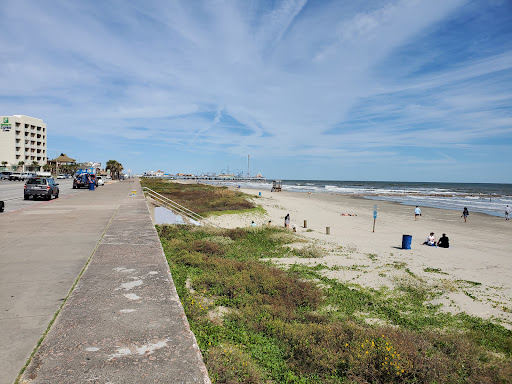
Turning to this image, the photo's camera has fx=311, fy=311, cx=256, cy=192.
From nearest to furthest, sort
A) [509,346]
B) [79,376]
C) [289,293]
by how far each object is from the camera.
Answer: [79,376] → [509,346] → [289,293]

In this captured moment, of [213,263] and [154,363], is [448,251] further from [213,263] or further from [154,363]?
[154,363]

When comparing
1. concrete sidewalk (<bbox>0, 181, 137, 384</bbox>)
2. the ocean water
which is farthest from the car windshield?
the ocean water

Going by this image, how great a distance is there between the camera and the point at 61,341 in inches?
125

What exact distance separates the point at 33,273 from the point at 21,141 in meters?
120

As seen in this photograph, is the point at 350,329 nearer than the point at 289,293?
Yes

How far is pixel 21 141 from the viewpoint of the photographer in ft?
331

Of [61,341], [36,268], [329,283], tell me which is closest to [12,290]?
[36,268]

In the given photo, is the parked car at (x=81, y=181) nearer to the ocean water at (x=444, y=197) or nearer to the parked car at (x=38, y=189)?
the parked car at (x=38, y=189)

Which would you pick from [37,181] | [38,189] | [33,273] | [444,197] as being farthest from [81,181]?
[444,197]

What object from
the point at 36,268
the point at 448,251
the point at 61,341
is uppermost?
the point at 61,341

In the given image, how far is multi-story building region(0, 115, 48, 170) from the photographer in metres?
97.7

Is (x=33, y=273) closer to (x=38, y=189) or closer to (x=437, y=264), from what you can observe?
(x=437, y=264)

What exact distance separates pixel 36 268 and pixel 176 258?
12.8 ft

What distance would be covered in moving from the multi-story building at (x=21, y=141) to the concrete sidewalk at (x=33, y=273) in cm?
10951
